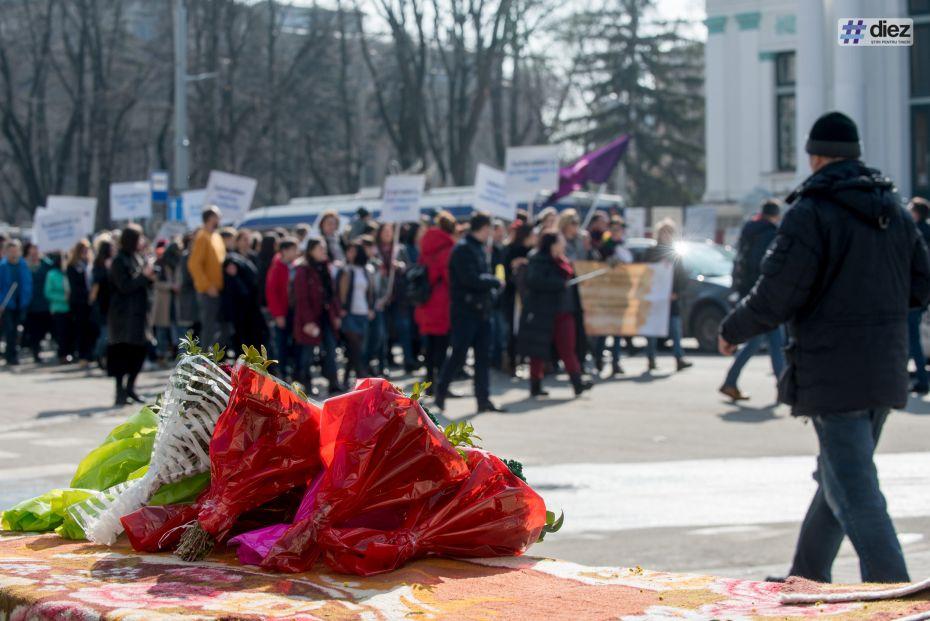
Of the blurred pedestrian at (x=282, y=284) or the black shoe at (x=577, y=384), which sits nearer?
the black shoe at (x=577, y=384)

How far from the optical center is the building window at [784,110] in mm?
42812

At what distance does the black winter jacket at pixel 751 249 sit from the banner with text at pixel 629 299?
584 centimetres

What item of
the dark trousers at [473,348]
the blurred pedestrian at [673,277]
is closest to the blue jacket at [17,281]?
the blurred pedestrian at [673,277]

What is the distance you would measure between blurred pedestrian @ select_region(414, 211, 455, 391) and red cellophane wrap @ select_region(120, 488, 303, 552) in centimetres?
1107

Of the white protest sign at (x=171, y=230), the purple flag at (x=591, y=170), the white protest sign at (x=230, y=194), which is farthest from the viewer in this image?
the white protest sign at (x=171, y=230)

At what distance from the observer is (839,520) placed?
561 centimetres

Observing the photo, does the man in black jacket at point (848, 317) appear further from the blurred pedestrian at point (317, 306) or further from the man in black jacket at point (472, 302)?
the blurred pedestrian at point (317, 306)

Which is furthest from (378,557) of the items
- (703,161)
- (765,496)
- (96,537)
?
(703,161)

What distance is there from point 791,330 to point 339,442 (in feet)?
7.64

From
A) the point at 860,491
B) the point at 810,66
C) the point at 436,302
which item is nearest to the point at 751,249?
the point at 436,302

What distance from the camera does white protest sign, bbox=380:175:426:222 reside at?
1986 cm

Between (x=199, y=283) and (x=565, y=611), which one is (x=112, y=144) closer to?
(x=199, y=283)

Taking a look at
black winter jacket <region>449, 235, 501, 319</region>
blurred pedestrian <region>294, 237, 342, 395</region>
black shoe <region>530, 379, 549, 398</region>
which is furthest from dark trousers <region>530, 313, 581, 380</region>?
blurred pedestrian <region>294, 237, 342, 395</region>

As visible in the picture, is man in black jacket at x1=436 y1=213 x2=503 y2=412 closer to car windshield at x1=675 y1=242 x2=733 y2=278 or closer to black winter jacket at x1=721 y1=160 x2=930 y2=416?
black winter jacket at x1=721 y1=160 x2=930 y2=416
